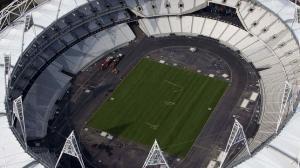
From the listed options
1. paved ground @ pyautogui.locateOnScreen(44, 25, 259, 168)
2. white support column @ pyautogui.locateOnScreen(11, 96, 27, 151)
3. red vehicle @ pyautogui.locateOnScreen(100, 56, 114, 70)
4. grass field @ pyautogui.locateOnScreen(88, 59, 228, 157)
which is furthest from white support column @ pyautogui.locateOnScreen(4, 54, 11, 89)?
red vehicle @ pyautogui.locateOnScreen(100, 56, 114, 70)

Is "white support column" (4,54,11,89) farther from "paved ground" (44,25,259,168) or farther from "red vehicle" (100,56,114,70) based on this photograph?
"red vehicle" (100,56,114,70)

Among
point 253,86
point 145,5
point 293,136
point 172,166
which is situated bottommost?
point 172,166

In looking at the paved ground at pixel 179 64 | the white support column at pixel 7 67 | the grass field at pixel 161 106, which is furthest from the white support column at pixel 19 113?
the grass field at pixel 161 106

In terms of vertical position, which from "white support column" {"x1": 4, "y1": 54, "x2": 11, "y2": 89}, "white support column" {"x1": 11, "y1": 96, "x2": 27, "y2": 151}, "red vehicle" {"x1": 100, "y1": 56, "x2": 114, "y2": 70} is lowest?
"white support column" {"x1": 11, "y1": 96, "x2": 27, "y2": 151}

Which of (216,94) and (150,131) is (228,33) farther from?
(150,131)

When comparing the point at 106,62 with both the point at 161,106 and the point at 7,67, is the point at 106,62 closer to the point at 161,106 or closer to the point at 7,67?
the point at 161,106

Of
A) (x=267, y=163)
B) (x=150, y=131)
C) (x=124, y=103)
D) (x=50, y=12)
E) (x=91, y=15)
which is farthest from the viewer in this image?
(x=91, y=15)

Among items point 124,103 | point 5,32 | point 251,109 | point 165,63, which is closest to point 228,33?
point 165,63
